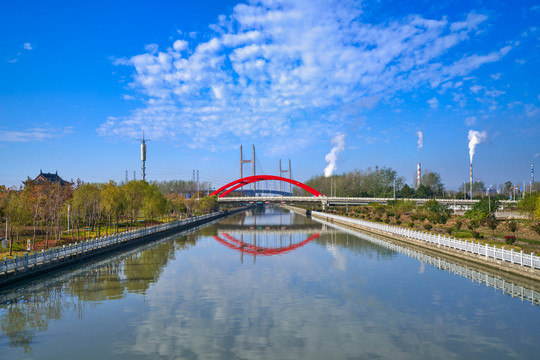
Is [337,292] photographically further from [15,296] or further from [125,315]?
[15,296]

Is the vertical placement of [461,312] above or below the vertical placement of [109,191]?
below

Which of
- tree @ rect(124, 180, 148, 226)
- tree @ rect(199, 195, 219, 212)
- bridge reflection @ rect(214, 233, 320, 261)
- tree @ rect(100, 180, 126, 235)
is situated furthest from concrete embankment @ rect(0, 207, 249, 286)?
tree @ rect(199, 195, 219, 212)

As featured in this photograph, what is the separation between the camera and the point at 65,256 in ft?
79.8

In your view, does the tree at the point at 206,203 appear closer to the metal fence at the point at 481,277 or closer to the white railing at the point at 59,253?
the white railing at the point at 59,253

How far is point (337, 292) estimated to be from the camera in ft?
60.0

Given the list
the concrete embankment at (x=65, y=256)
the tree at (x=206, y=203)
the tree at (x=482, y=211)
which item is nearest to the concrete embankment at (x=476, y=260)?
the tree at (x=482, y=211)

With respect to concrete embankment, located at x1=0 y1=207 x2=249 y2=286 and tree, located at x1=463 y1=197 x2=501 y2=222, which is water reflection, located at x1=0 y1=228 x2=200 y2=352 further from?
tree, located at x1=463 y1=197 x2=501 y2=222

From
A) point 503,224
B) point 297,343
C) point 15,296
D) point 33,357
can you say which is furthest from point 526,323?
point 503,224

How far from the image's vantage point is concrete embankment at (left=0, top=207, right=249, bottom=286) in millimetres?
19180

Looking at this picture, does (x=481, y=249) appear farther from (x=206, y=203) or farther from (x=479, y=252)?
(x=206, y=203)

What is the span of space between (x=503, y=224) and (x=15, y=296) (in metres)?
39.8

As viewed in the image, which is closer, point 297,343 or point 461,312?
point 297,343

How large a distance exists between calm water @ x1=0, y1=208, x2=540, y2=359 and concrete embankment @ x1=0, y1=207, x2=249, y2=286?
857 millimetres

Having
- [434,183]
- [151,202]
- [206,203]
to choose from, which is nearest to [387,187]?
[434,183]
